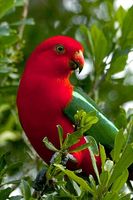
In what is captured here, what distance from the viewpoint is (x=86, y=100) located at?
3445 mm

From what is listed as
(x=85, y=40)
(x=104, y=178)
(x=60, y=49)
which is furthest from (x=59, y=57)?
(x=104, y=178)

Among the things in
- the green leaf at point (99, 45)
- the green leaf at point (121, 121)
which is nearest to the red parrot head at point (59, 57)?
the green leaf at point (121, 121)

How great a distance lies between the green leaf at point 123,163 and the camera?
2.59 metres

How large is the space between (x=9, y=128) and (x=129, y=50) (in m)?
1.01

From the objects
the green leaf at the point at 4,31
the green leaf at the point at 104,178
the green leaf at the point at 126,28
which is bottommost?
the green leaf at the point at 104,178

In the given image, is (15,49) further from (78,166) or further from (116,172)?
(116,172)

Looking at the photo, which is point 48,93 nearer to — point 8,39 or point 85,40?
point 8,39

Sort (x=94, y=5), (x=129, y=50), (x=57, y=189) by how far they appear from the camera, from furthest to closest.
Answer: (x=94, y=5) → (x=129, y=50) → (x=57, y=189)

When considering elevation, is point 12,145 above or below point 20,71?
below

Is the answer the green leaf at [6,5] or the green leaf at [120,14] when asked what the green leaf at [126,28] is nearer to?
the green leaf at [120,14]

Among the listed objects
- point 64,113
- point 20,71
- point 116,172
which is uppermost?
point 20,71

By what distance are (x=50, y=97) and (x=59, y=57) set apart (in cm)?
36

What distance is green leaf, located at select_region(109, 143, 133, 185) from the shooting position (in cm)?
259

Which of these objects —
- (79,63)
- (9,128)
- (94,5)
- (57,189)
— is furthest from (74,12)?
(57,189)
